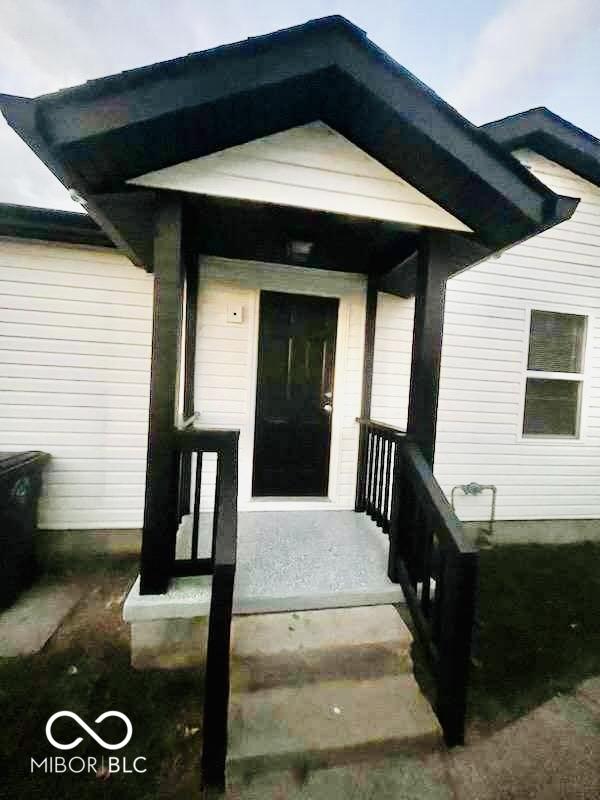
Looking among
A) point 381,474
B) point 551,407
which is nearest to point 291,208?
point 381,474

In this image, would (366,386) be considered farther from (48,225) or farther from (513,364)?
(48,225)

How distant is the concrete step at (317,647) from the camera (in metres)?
1.86

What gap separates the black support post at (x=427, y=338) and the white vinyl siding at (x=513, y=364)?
187 centimetres

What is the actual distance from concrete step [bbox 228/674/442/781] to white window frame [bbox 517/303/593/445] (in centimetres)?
328

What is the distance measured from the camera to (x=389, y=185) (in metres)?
2.03

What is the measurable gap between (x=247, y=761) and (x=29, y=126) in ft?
9.77

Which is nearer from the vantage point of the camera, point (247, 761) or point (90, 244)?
point (247, 761)

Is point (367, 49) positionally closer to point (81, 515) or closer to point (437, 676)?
point (437, 676)

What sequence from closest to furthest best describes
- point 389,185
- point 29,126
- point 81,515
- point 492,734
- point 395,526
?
point 29,126 → point 492,734 → point 389,185 → point 395,526 → point 81,515

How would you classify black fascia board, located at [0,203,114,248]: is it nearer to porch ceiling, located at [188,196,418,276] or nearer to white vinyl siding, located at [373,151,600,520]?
porch ceiling, located at [188,196,418,276]

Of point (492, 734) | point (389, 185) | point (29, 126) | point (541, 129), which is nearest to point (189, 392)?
point (29, 126)

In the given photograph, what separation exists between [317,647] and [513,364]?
144 inches

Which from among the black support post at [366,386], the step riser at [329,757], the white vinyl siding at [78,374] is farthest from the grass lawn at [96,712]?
the black support post at [366,386]

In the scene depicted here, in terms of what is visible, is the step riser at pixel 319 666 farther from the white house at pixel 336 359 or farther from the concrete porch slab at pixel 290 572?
the white house at pixel 336 359
